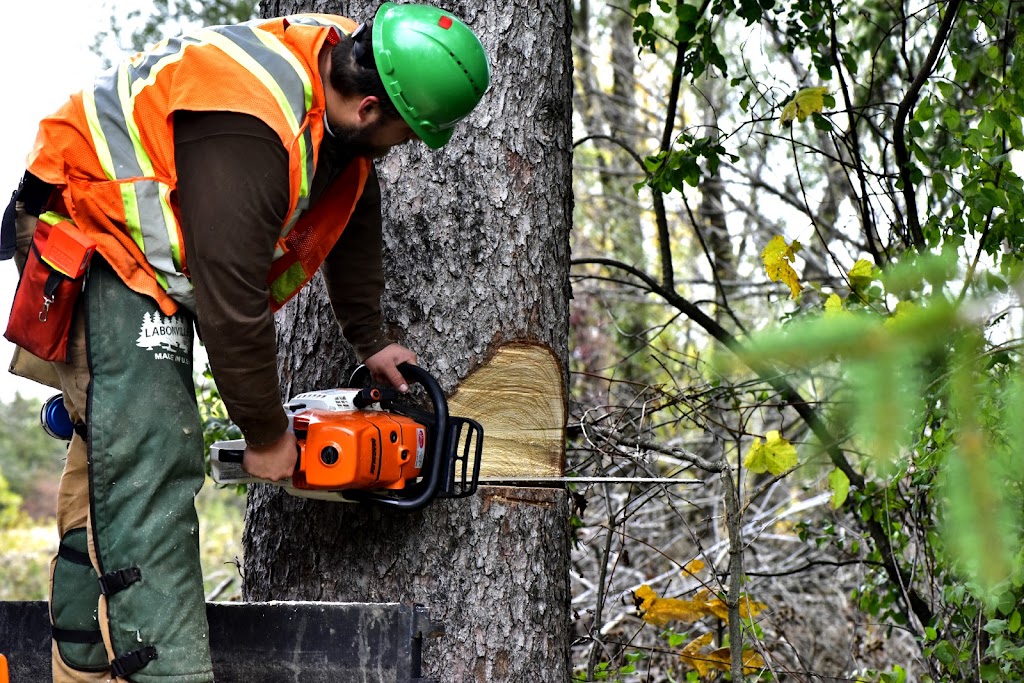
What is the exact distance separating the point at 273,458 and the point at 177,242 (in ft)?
1.84

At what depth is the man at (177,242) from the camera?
6.77 ft

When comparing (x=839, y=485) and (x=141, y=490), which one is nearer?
(x=141, y=490)

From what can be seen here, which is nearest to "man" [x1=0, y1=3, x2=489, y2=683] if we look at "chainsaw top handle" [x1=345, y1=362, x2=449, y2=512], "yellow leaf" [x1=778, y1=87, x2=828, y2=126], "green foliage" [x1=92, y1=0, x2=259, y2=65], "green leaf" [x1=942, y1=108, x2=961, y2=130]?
"chainsaw top handle" [x1=345, y1=362, x2=449, y2=512]

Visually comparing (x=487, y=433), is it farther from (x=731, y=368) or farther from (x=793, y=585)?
(x=793, y=585)

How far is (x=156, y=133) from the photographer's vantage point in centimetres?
214

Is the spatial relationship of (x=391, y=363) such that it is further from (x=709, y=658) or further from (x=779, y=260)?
(x=709, y=658)

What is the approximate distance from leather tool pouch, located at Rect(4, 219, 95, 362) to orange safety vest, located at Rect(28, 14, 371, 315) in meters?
0.05

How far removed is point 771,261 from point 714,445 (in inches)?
107

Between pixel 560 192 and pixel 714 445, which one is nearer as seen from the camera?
pixel 560 192

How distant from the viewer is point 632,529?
5.53m

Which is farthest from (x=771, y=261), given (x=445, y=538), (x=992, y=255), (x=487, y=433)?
(x=445, y=538)

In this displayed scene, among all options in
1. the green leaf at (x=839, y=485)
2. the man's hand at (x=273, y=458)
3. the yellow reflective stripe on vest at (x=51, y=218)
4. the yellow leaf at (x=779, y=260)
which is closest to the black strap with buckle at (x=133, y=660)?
the man's hand at (x=273, y=458)

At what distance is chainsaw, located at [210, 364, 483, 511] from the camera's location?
2256mm

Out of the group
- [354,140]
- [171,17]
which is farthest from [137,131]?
[171,17]
